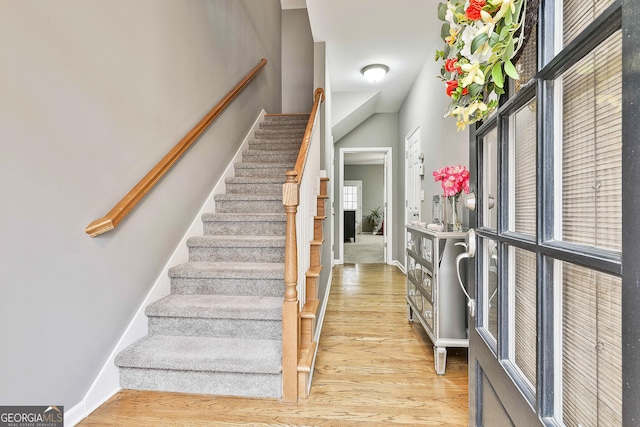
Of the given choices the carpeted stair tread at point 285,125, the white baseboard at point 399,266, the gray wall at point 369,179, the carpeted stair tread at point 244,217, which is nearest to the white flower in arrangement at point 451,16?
the carpeted stair tread at point 244,217

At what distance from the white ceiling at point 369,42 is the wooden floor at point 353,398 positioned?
2.69 m

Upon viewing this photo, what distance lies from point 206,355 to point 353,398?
828 millimetres

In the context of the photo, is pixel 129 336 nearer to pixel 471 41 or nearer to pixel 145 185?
pixel 145 185

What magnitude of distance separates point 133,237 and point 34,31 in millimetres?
1037

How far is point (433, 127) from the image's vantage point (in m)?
3.24

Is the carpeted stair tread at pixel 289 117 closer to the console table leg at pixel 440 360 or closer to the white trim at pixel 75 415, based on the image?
the console table leg at pixel 440 360

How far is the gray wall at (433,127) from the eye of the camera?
8.53 ft

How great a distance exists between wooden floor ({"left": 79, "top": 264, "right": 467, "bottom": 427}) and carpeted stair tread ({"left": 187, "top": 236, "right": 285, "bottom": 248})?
856 mm

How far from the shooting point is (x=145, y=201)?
187 centimetres

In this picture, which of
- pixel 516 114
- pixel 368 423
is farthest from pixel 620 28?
pixel 368 423

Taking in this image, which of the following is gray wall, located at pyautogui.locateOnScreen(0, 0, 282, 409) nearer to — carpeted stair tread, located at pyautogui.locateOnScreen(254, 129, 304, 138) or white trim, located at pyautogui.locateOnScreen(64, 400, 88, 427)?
white trim, located at pyautogui.locateOnScreen(64, 400, 88, 427)

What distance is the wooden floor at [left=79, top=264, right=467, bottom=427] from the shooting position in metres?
1.46

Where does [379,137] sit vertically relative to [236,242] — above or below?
above

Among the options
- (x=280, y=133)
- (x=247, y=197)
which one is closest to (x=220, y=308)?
(x=247, y=197)
